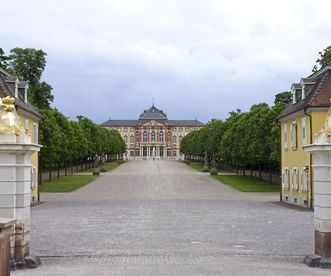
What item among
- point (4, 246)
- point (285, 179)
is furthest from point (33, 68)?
point (4, 246)

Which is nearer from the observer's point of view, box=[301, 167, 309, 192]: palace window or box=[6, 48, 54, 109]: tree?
box=[301, 167, 309, 192]: palace window

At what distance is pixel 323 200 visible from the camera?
14305 mm

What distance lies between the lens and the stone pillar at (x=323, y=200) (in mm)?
14156

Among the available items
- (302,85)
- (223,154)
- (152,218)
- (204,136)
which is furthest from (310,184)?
(204,136)

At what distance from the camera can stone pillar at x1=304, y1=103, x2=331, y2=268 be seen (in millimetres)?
14156

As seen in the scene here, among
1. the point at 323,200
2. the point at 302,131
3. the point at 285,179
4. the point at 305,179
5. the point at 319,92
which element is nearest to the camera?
the point at 323,200

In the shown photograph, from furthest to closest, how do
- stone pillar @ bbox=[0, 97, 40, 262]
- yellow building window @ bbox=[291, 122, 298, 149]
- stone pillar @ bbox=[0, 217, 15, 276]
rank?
yellow building window @ bbox=[291, 122, 298, 149] < stone pillar @ bbox=[0, 97, 40, 262] < stone pillar @ bbox=[0, 217, 15, 276]

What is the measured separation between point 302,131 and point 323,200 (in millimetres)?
21604

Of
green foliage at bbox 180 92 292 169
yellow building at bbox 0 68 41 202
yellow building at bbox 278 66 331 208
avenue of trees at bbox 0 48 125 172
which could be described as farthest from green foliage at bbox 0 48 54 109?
yellow building at bbox 278 66 331 208

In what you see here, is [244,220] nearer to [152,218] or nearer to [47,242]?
[152,218]

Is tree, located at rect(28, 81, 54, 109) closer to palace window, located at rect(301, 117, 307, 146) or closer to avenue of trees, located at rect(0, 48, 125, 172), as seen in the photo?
avenue of trees, located at rect(0, 48, 125, 172)

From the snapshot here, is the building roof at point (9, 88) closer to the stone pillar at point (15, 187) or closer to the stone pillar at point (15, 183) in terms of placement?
the stone pillar at point (15, 183)

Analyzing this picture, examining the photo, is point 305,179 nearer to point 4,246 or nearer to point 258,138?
point 258,138

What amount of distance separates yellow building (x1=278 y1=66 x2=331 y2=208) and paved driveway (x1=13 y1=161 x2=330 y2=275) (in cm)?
300
